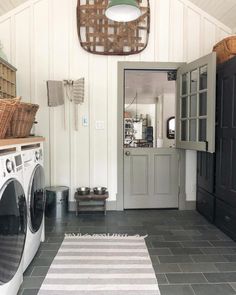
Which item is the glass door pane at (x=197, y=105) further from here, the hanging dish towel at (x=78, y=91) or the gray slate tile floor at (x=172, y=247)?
the hanging dish towel at (x=78, y=91)

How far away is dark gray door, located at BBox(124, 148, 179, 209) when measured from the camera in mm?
4113

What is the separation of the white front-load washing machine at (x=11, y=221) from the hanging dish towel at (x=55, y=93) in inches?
72.7

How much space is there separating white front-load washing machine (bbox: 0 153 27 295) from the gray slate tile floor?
330mm

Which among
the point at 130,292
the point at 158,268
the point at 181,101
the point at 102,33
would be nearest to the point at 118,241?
the point at 158,268

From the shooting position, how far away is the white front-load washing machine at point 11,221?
1571 mm

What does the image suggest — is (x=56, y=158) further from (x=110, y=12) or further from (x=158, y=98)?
(x=158, y=98)

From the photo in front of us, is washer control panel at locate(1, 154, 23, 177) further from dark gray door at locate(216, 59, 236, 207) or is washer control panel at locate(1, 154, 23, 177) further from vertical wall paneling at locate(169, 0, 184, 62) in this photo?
vertical wall paneling at locate(169, 0, 184, 62)

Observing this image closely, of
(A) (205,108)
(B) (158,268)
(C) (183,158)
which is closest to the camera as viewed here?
(B) (158,268)

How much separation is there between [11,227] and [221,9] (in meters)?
3.63

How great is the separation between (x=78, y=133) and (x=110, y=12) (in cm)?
170

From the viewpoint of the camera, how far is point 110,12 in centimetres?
282

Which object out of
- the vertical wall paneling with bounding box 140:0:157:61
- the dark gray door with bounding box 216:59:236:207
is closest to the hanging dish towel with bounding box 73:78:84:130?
the vertical wall paneling with bounding box 140:0:157:61

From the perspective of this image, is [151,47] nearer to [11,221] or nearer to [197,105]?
[197,105]

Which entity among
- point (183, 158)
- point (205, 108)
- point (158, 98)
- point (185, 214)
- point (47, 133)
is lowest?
point (185, 214)
